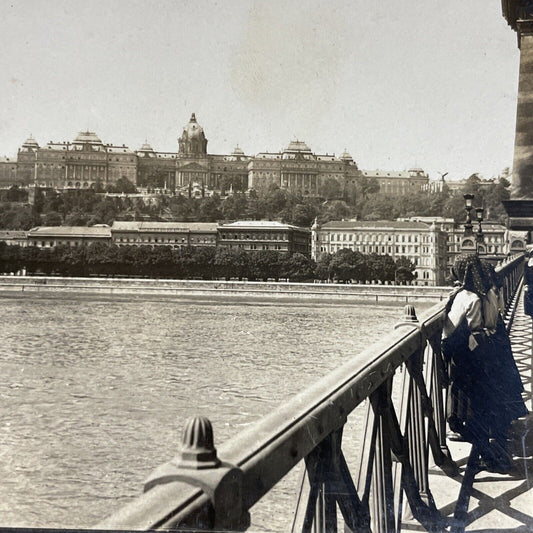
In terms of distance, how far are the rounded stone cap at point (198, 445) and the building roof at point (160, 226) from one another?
212 ft

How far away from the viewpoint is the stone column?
234 inches

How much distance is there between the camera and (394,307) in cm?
3475

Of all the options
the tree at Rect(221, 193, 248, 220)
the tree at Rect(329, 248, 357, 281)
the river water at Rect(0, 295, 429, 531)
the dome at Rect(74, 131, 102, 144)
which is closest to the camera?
the river water at Rect(0, 295, 429, 531)

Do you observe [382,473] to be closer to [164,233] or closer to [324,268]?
[324,268]

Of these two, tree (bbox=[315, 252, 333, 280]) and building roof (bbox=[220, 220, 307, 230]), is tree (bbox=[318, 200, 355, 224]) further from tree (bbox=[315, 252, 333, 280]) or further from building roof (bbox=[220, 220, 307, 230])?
tree (bbox=[315, 252, 333, 280])

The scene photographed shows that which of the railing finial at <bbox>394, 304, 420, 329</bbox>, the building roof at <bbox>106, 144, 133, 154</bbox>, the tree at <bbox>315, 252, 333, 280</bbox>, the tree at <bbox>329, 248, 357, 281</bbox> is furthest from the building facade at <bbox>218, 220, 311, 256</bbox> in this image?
the railing finial at <bbox>394, 304, 420, 329</bbox>

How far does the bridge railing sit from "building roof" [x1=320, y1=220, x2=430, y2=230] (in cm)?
4488

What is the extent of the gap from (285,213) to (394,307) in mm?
31002

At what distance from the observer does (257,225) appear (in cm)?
6159

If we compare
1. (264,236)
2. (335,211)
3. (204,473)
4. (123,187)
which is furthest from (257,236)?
(204,473)

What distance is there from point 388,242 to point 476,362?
163 ft

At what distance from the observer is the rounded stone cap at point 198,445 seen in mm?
939

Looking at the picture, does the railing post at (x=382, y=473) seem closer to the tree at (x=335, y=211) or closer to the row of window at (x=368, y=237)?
the row of window at (x=368, y=237)

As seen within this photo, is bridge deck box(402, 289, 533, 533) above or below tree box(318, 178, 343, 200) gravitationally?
below
